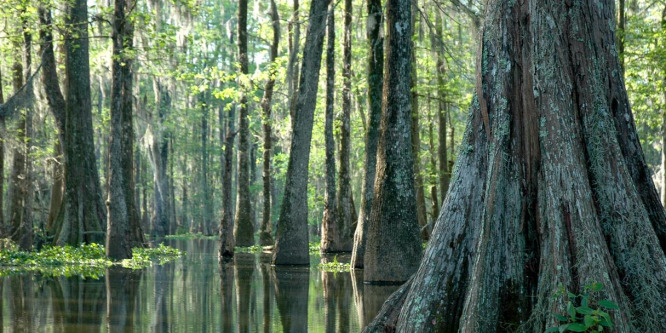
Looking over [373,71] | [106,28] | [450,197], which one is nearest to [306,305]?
[450,197]

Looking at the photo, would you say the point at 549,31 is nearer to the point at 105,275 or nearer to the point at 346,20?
the point at 105,275

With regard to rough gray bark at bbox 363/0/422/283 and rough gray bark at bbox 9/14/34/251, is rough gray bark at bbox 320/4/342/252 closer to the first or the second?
rough gray bark at bbox 9/14/34/251

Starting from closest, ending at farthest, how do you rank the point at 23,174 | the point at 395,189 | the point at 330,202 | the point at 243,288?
the point at 243,288 → the point at 395,189 → the point at 23,174 → the point at 330,202

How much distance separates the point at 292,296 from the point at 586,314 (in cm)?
754

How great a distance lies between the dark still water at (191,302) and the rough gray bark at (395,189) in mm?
575

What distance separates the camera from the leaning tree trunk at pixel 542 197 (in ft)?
18.3

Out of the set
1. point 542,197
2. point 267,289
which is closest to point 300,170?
point 267,289

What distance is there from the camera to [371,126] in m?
16.7

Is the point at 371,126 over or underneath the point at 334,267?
over

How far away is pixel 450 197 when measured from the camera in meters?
6.35

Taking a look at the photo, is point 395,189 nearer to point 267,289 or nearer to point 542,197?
point 267,289

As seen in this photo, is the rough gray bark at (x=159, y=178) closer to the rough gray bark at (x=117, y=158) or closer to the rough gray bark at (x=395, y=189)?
the rough gray bark at (x=117, y=158)

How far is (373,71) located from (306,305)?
760cm

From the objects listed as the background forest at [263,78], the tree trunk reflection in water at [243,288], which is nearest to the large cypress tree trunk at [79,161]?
the background forest at [263,78]
